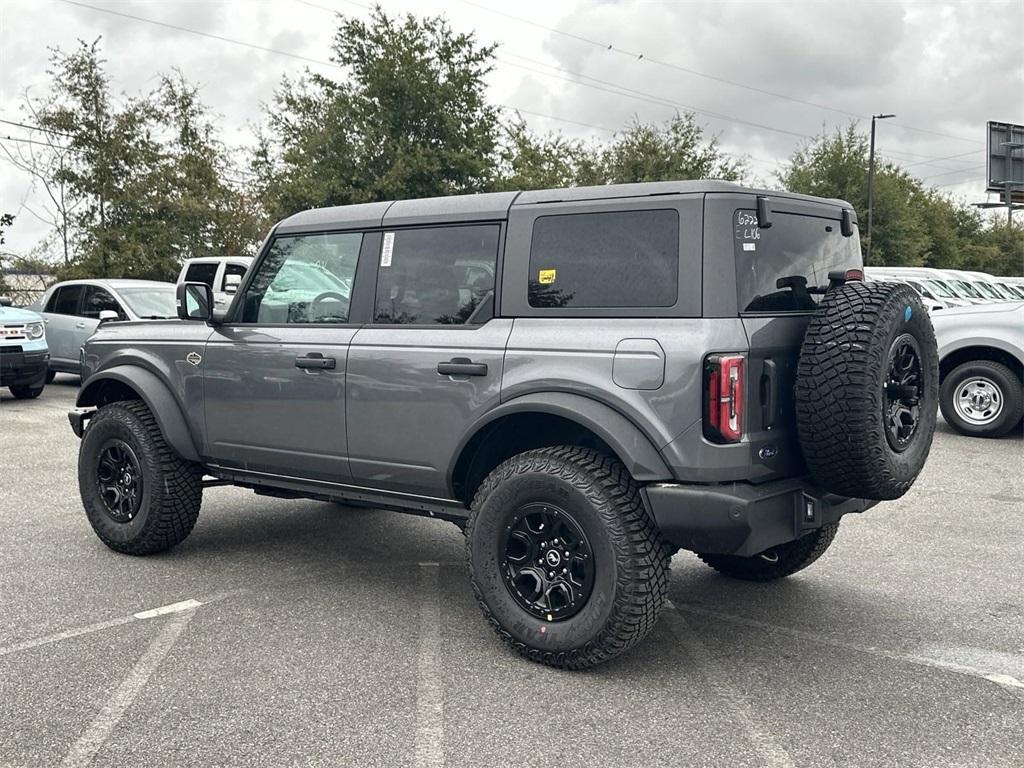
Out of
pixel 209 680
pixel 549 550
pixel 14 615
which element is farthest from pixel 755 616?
pixel 14 615

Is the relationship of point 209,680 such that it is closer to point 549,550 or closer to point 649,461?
point 549,550

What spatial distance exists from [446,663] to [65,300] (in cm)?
1257

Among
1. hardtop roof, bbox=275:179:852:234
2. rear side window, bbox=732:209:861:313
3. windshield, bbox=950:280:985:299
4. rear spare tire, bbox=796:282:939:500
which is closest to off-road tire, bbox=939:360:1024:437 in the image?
hardtop roof, bbox=275:179:852:234

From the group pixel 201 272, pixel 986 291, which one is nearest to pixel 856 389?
pixel 201 272

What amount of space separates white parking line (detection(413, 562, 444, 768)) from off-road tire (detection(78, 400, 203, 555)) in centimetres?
142

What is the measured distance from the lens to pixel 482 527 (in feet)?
13.4

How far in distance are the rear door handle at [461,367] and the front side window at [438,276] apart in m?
0.20

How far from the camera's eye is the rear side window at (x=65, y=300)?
14453 mm

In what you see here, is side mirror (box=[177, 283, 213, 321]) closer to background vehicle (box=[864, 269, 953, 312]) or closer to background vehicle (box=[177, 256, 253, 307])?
background vehicle (box=[177, 256, 253, 307])

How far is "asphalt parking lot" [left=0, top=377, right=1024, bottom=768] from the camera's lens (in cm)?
326

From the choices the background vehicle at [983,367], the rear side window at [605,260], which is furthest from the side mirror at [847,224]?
the background vehicle at [983,367]

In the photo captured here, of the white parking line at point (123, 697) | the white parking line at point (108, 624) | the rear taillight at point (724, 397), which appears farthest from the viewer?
the white parking line at point (108, 624)

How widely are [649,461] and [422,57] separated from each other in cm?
2782

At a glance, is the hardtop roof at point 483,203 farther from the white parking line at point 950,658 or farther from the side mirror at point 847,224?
the white parking line at point 950,658
